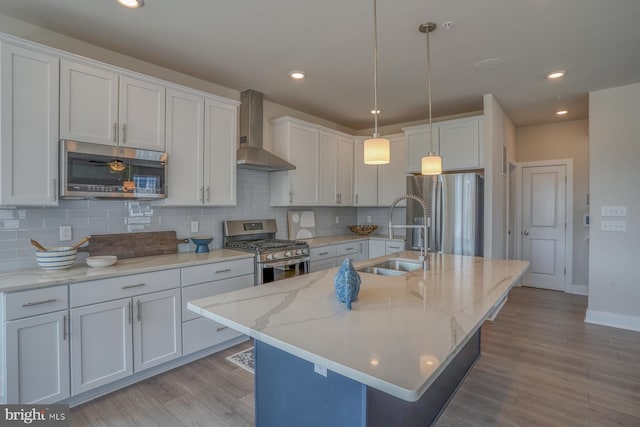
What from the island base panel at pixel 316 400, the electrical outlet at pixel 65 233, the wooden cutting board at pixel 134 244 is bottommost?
the island base panel at pixel 316 400

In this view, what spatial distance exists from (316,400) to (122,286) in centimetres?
167

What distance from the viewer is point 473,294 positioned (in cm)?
171

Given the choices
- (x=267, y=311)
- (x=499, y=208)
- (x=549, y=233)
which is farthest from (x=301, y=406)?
(x=549, y=233)

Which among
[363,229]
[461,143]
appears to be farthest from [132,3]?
[363,229]

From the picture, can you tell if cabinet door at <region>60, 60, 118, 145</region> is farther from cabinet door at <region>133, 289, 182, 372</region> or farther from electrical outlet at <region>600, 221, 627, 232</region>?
electrical outlet at <region>600, 221, 627, 232</region>

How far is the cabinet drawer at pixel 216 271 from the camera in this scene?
8.79ft

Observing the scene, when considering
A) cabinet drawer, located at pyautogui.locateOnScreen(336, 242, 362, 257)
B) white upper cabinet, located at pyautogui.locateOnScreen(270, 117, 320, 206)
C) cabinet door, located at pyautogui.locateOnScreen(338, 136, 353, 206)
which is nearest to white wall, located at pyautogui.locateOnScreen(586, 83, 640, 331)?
cabinet drawer, located at pyautogui.locateOnScreen(336, 242, 362, 257)

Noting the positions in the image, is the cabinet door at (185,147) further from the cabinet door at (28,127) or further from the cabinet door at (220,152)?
the cabinet door at (28,127)

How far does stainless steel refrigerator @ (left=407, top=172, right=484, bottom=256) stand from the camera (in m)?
3.85

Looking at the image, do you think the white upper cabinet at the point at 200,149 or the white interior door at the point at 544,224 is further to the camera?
the white interior door at the point at 544,224

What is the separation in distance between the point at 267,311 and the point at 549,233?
541 centimetres

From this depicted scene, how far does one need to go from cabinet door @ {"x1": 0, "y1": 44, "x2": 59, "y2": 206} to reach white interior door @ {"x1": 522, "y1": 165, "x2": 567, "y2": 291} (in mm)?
6049
